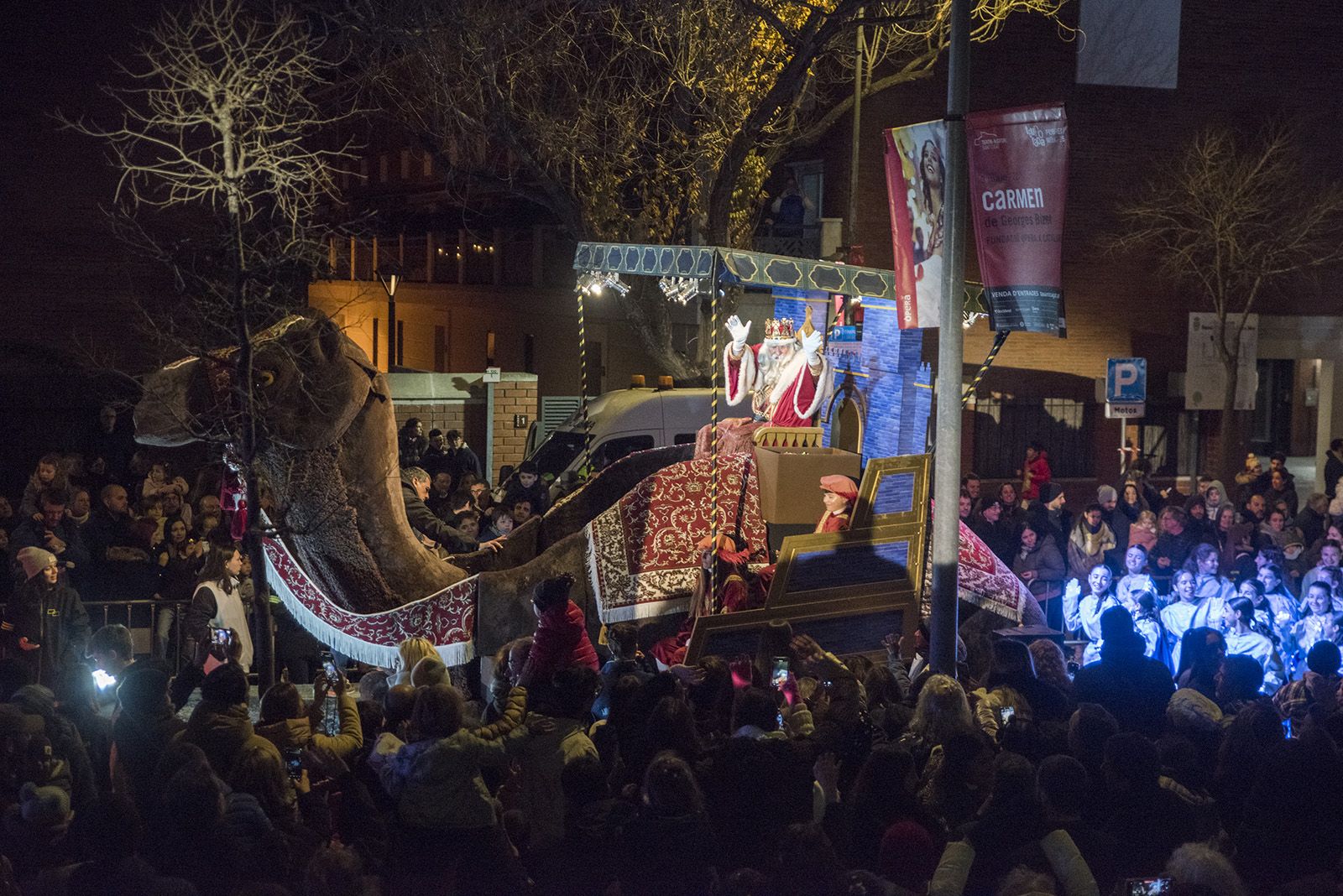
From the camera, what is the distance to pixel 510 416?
2181 centimetres

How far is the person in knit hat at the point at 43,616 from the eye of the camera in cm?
984

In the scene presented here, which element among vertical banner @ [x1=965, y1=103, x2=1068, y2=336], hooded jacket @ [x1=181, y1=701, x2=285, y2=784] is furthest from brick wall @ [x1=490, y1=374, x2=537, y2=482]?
hooded jacket @ [x1=181, y1=701, x2=285, y2=784]

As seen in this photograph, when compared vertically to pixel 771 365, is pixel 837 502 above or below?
below

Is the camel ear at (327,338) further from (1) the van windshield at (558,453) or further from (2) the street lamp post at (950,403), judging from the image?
(1) the van windshield at (558,453)

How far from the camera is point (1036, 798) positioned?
17.6ft

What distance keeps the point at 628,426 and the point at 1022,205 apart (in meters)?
10.2

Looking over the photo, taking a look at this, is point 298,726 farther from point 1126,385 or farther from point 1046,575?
point 1126,385

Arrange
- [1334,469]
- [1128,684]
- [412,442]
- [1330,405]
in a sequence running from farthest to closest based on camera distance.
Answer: [1330,405] < [1334,469] < [412,442] < [1128,684]

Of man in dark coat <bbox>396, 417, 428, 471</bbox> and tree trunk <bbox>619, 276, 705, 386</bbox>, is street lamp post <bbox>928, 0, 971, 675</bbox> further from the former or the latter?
tree trunk <bbox>619, 276, 705, 386</bbox>

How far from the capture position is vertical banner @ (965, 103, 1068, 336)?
26.5ft

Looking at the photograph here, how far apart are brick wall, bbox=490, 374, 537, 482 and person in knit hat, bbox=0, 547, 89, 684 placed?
462 inches

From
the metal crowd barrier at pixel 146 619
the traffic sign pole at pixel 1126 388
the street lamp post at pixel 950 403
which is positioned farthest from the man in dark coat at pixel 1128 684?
the traffic sign pole at pixel 1126 388

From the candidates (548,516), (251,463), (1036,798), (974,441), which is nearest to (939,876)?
(1036,798)

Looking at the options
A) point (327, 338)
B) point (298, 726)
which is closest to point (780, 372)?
point (327, 338)
